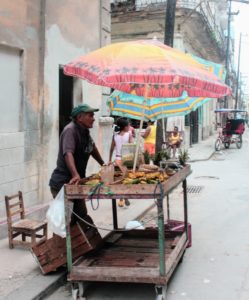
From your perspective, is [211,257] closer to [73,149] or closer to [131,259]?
[131,259]

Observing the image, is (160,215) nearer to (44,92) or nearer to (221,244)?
(221,244)

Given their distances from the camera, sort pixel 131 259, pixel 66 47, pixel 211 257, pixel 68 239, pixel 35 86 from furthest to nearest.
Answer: pixel 66 47 < pixel 35 86 < pixel 211 257 < pixel 131 259 < pixel 68 239

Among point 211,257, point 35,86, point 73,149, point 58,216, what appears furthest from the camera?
point 35,86

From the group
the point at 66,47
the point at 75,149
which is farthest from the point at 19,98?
the point at 75,149

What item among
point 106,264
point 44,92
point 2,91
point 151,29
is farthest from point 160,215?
point 151,29

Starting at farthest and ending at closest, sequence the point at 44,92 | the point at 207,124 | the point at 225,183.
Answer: the point at 207,124 < the point at 225,183 < the point at 44,92

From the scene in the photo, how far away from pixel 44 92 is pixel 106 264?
406 centimetres

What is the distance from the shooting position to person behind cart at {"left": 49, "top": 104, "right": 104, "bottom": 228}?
4930mm

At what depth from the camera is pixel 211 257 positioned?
5.98 meters

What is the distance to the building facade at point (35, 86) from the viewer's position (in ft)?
22.9

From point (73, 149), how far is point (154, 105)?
318cm

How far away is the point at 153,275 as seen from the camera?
14.5ft

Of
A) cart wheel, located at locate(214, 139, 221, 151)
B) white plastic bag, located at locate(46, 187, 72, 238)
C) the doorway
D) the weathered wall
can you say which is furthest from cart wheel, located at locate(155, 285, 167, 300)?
cart wheel, located at locate(214, 139, 221, 151)

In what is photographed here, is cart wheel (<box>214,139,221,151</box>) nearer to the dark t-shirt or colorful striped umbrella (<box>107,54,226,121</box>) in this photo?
colorful striped umbrella (<box>107,54,226,121</box>)
